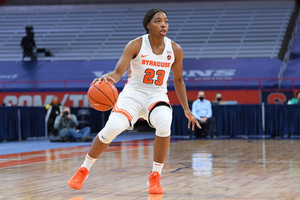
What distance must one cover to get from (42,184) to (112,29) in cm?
2149

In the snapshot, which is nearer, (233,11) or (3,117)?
(3,117)

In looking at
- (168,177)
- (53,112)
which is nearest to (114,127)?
(168,177)

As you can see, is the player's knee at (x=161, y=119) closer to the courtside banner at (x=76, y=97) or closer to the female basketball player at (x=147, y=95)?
the female basketball player at (x=147, y=95)

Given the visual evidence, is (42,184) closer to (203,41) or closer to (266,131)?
(266,131)

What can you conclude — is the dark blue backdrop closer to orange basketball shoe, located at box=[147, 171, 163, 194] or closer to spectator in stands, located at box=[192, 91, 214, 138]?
spectator in stands, located at box=[192, 91, 214, 138]

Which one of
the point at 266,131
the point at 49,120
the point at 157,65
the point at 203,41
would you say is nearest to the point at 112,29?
the point at 203,41

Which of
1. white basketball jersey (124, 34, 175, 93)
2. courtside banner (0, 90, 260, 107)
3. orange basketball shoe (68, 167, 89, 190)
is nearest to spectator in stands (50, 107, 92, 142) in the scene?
courtside banner (0, 90, 260, 107)

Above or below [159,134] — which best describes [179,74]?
above

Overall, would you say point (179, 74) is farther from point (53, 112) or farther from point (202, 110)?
point (53, 112)

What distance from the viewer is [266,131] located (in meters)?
17.0

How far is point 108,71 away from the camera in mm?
22828

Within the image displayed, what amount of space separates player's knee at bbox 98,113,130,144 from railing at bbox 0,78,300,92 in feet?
51.6

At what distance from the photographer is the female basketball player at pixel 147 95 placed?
519 centimetres

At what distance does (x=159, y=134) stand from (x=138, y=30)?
845 inches
